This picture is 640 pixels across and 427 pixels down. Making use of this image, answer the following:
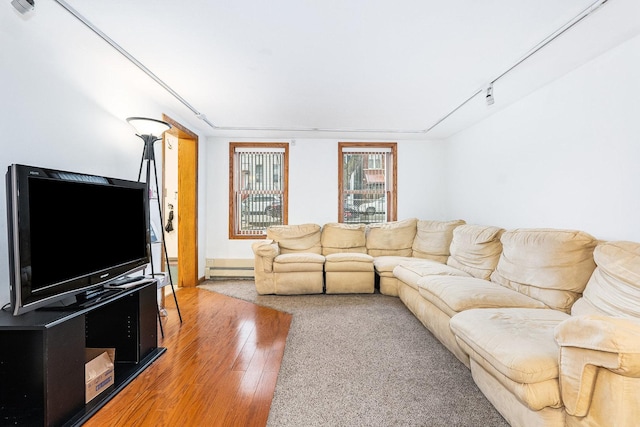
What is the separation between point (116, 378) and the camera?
1965mm

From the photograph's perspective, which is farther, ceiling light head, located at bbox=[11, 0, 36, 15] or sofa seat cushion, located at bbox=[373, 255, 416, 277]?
sofa seat cushion, located at bbox=[373, 255, 416, 277]

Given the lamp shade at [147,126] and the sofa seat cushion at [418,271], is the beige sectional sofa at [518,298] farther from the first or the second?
the lamp shade at [147,126]

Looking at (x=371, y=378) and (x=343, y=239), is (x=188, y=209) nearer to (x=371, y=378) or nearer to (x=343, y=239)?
(x=343, y=239)

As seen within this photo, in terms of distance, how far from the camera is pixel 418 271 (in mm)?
3281

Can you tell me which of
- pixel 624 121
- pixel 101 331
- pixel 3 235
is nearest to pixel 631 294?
pixel 624 121

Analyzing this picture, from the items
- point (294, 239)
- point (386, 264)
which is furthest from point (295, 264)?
point (386, 264)

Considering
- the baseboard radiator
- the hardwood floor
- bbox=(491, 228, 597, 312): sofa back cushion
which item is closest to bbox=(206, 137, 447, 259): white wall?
the baseboard radiator

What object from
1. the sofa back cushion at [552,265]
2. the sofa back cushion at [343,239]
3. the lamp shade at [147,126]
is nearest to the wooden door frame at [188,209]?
the lamp shade at [147,126]

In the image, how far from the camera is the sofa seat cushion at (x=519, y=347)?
1.35 m

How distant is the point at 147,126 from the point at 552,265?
362cm

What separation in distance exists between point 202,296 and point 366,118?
10.8 ft

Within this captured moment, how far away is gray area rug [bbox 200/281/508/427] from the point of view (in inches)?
64.2

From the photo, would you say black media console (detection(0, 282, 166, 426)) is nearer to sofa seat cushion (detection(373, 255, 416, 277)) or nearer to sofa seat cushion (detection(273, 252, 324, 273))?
sofa seat cushion (detection(273, 252, 324, 273))

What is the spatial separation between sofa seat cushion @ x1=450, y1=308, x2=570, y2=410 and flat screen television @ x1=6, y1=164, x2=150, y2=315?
2415mm
